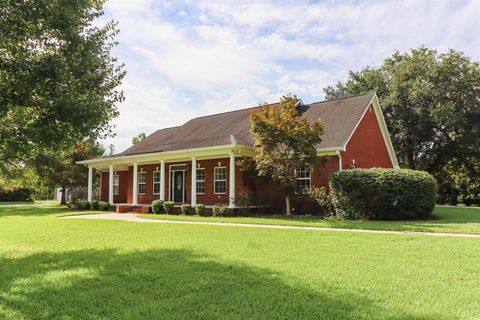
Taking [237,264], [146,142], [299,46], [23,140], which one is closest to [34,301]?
[237,264]

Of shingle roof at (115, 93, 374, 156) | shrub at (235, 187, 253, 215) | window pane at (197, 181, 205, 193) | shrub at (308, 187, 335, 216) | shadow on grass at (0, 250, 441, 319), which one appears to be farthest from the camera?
window pane at (197, 181, 205, 193)

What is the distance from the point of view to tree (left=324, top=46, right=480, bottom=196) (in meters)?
29.1

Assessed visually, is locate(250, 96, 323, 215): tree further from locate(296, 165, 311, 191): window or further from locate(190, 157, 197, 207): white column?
locate(190, 157, 197, 207): white column

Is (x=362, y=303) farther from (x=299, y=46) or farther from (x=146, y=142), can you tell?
(x=146, y=142)

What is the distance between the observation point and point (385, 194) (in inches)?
575

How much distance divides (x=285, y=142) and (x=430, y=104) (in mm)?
20041

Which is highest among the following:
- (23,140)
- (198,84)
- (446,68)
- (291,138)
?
(446,68)

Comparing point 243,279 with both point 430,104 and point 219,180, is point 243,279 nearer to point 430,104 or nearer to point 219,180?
point 219,180

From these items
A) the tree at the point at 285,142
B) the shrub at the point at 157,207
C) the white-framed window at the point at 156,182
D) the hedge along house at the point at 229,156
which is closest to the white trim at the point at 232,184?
the hedge along house at the point at 229,156

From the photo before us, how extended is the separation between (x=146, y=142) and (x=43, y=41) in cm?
1977

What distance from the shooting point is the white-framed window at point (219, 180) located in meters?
20.2

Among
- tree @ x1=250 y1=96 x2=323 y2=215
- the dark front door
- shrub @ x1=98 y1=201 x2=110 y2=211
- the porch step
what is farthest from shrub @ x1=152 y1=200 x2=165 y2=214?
tree @ x1=250 y1=96 x2=323 y2=215

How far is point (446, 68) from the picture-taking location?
2978cm

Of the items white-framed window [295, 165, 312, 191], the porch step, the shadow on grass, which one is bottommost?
the shadow on grass
